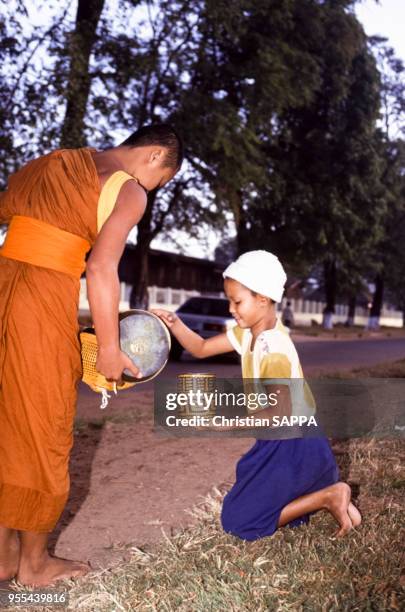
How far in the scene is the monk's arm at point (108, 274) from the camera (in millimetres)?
3049

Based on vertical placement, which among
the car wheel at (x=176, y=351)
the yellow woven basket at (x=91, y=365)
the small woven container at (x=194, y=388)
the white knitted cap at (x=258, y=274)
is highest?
the white knitted cap at (x=258, y=274)

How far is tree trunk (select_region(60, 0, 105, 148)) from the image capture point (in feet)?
54.0

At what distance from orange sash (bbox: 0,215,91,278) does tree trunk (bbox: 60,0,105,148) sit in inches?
547

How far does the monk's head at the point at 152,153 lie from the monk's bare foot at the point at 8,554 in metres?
1.57

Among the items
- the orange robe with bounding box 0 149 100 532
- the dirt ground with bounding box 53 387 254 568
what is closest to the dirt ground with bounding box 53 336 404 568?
the dirt ground with bounding box 53 387 254 568

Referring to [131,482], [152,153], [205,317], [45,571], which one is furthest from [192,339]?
[205,317]

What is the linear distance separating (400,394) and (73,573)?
256 inches

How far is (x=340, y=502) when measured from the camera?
3.73m

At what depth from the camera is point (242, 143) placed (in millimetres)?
20719

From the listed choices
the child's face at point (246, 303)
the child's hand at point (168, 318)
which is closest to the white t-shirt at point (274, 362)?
the child's face at point (246, 303)

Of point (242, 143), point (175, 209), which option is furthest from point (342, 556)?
point (175, 209)

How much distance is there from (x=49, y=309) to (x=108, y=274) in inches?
12.0

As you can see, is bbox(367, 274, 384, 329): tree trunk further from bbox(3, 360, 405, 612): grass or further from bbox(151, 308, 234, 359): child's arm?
bbox(151, 308, 234, 359): child's arm

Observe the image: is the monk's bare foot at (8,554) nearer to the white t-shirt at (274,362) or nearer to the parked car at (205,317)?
the white t-shirt at (274,362)
